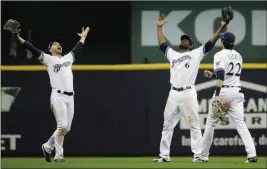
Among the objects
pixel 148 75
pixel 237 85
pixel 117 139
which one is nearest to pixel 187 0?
pixel 148 75

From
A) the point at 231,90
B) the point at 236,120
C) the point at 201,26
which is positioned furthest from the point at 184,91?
the point at 201,26

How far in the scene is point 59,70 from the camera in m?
11.1

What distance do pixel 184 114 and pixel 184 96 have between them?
24 cm

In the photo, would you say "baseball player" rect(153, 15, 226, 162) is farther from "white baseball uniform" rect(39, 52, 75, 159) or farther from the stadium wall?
the stadium wall

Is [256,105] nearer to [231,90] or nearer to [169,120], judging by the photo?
[231,90]

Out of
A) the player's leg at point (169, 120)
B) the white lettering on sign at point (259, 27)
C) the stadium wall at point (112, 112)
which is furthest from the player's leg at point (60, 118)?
the white lettering on sign at point (259, 27)

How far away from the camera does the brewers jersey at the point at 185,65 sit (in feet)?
35.5

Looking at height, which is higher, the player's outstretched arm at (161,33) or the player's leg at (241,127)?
the player's outstretched arm at (161,33)

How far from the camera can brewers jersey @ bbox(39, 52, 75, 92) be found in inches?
438

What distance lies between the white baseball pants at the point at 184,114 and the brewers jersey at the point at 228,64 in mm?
499

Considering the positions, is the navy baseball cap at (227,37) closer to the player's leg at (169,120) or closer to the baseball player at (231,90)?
the baseball player at (231,90)

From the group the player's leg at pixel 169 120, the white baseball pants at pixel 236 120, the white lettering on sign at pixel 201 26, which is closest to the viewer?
the white baseball pants at pixel 236 120

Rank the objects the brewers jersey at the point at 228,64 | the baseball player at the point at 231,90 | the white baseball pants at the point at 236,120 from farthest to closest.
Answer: the white baseball pants at the point at 236,120, the baseball player at the point at 231,90, the brewers jersey at the point at 228,64

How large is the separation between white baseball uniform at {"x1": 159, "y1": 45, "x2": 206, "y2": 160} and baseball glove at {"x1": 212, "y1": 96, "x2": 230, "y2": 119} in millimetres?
289
